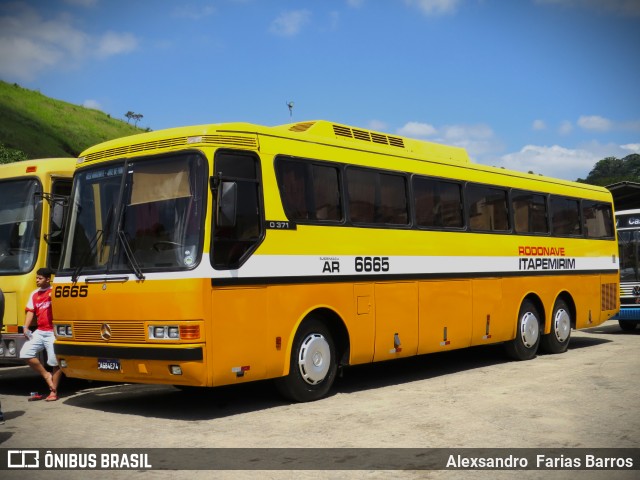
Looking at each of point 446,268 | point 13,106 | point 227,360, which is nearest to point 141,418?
point 227,360

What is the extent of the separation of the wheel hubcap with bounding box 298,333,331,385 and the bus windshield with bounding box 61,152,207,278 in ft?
6.84

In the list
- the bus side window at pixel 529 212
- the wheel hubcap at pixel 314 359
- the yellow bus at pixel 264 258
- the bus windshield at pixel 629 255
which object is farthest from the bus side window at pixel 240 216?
the bus windshield at pixel 629 255

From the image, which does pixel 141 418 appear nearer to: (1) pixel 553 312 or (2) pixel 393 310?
(2) pixel 393 310

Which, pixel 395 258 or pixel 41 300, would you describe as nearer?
pixel 41 300

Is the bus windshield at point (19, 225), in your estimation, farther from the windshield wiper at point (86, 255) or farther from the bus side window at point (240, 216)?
the bus side window at point (240, 216)

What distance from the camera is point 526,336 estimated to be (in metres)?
15.4

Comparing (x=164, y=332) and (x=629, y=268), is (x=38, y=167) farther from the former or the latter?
(x=629, y=268)

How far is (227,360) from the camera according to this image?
9.35 m

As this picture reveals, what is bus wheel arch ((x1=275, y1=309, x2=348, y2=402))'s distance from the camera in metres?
10.4

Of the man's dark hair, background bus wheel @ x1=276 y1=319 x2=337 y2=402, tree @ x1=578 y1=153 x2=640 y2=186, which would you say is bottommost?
background bus wheel @ x1=276 y1=319 x2=337 y2=402

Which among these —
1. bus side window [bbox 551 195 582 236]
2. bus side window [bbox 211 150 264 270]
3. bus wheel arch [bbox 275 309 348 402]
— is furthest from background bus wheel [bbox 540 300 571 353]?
bus side window [bbox 211 150 264 270]

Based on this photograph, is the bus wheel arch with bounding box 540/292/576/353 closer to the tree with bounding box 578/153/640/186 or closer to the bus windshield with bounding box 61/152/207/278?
the bus windshield with bounding box 61/152/207/278

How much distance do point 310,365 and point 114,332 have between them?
96.7 inches

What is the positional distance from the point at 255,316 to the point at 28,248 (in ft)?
13.7
